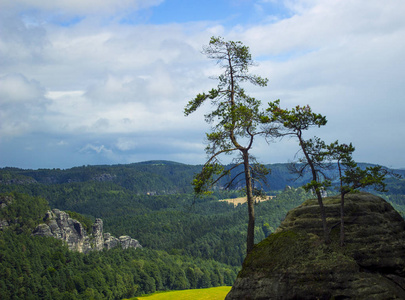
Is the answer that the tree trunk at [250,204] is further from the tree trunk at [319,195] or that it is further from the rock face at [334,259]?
the tree trunk at [319,195]

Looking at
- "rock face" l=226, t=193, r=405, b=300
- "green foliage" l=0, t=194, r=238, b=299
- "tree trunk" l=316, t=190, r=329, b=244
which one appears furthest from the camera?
"green foliage" l=0, t=194, r=238, b=299

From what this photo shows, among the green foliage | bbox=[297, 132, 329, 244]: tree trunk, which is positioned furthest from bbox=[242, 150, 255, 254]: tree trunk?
the green foliage

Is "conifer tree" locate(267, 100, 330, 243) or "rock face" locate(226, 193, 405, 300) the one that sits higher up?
"conifer tree" locate(267, 100, 330, 243)

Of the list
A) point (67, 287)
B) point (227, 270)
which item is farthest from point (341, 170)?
point (227, 270)

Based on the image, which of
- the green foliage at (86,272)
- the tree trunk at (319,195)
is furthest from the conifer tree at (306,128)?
the green foliage at (86,272)

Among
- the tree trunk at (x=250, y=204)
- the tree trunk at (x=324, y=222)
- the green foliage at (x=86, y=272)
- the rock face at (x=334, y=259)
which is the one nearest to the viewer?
the rock face at (x=334, y=259)

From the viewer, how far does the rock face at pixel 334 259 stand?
21859 mm

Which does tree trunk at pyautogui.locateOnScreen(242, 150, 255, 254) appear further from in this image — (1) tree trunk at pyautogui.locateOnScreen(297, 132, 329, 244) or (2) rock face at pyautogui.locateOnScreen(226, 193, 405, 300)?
(1) tree trunk at pyautogui.locateOnScreen(297, 132, 329, 244)

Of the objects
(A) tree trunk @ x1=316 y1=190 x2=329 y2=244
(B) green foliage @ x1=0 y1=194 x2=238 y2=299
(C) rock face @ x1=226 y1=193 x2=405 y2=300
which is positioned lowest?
(B) green foliage @ x1=0 y1=194 x2=238 y2=299

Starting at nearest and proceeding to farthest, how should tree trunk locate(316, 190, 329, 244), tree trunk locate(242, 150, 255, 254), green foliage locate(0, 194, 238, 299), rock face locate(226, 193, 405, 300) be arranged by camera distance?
rock face locate(226, 193, 405, 300)
tree trunk locate(316, 190, 329, 244)
tree trunk locate(242, 150, 255, 254)
green foliage locate(0, 194, 238, 299)

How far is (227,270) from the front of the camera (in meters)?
192

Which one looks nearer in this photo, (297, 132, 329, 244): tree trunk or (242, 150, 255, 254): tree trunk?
(297, 132, 329, 244): tree trunk

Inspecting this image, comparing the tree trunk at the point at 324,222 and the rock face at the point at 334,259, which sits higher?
the tree trunk at the point at 324,222

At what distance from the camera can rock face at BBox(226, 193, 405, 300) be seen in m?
21.9
